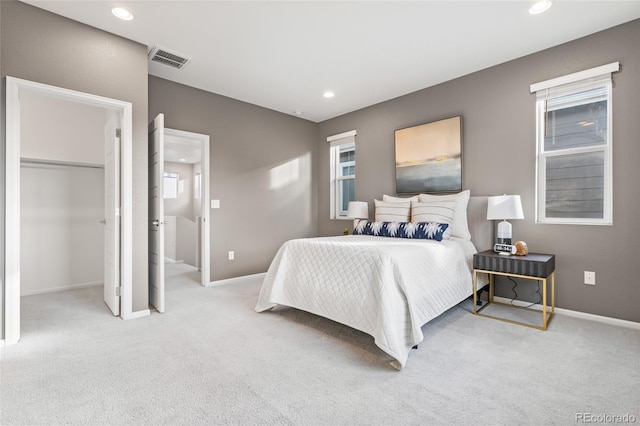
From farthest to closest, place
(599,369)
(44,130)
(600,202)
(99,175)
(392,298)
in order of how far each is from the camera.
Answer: (99,175) → (44,130) → (600,202) → (392,298) → (599,369)

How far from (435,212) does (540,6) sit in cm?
199

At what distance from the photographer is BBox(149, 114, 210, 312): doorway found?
3.00 metres

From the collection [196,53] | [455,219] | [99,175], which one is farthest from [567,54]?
[99,175]

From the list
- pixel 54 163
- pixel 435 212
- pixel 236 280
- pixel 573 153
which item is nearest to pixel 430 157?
pixel 435 212

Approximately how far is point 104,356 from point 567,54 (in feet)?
15.5

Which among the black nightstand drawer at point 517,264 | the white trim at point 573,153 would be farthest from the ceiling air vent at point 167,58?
the white trim at point 573,153

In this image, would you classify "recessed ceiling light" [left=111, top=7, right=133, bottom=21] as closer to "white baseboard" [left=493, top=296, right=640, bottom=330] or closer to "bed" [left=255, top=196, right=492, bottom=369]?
"bed" [left=255, top=196, right=492, bottom=369]

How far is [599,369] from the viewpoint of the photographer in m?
1.87

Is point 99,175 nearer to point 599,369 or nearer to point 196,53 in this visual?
point 196,53

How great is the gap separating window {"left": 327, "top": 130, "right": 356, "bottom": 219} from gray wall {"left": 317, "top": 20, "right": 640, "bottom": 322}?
2.77 feet

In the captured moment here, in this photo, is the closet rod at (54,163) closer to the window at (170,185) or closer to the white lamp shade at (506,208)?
the window at (170,185)

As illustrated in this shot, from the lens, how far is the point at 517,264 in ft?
8.64

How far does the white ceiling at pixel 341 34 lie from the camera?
2.40 meters

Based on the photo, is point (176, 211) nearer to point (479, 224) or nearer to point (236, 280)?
point (236, 280)
